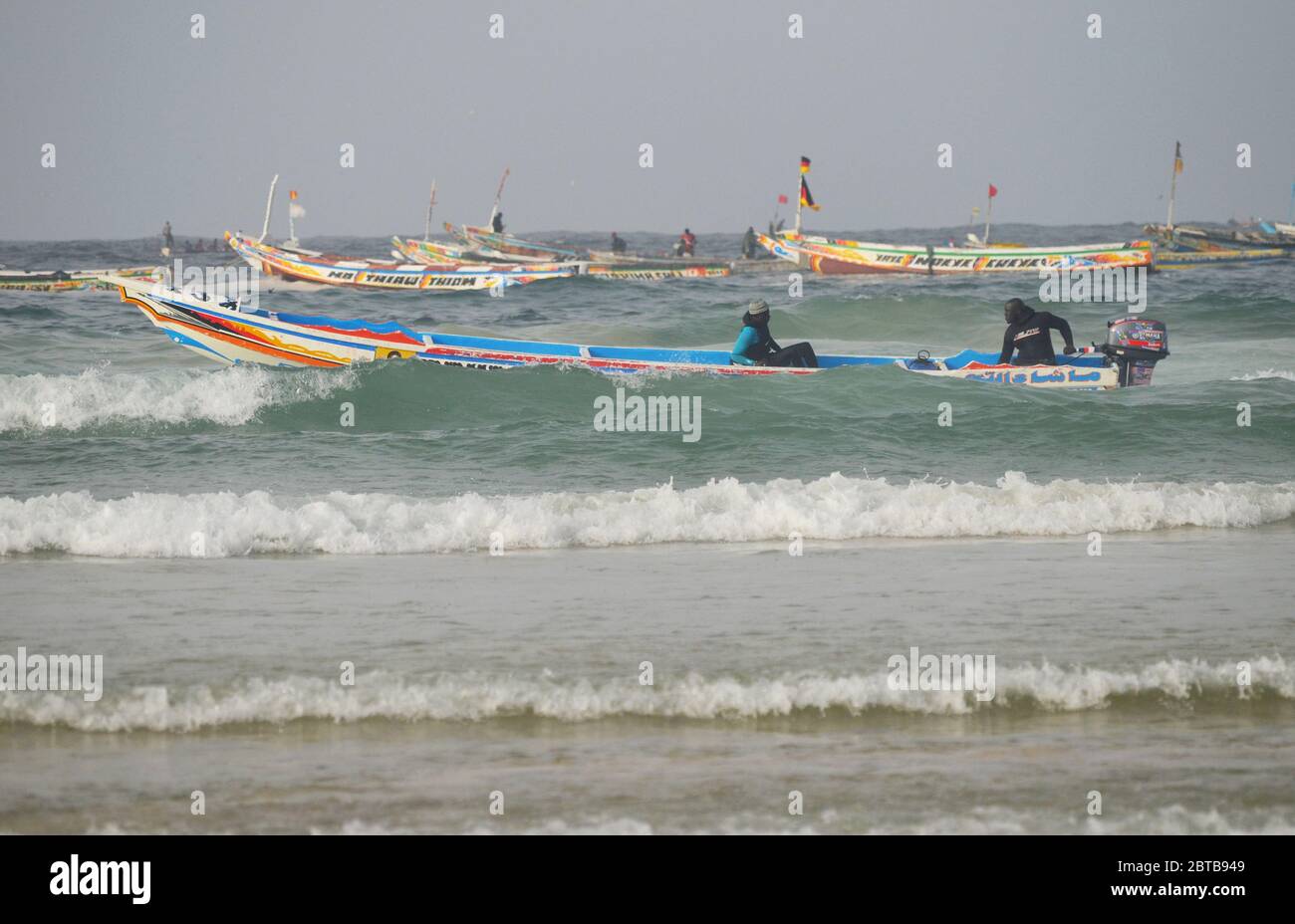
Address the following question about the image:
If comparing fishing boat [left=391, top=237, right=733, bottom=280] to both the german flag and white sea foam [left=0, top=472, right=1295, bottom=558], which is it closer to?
the german flag

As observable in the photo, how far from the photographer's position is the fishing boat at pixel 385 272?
138ft

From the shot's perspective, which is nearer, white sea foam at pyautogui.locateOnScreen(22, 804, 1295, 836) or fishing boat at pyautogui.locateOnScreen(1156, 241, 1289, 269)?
white sea foam at pyautogui.locateOnScreen(22, 804, 1295, 836)

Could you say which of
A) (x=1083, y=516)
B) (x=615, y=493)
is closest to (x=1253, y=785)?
(x=1083, y=516)

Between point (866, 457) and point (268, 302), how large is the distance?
29511 mm

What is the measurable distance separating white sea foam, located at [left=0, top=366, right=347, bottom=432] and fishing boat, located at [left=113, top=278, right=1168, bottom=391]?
50.2 inches

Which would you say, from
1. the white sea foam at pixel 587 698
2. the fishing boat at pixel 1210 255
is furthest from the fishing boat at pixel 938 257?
the white sea foam at pixel 587 698

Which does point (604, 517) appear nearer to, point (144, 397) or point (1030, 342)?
point (144, 397)

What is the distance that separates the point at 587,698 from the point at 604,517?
4.25 m

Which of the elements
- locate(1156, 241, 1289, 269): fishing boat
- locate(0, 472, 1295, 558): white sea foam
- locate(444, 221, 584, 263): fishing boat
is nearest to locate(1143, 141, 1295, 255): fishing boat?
locate(1156, 241, 1289, 269): fishing boat

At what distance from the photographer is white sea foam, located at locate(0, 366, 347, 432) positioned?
1609cm

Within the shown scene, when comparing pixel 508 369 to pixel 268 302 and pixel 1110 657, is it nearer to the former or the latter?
pixel 1110 657

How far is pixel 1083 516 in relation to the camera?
10.3 m

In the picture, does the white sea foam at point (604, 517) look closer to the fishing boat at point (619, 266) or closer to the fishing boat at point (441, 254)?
the fishing boat at point (619, 266)

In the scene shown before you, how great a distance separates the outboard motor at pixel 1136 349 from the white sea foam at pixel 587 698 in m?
12.4
